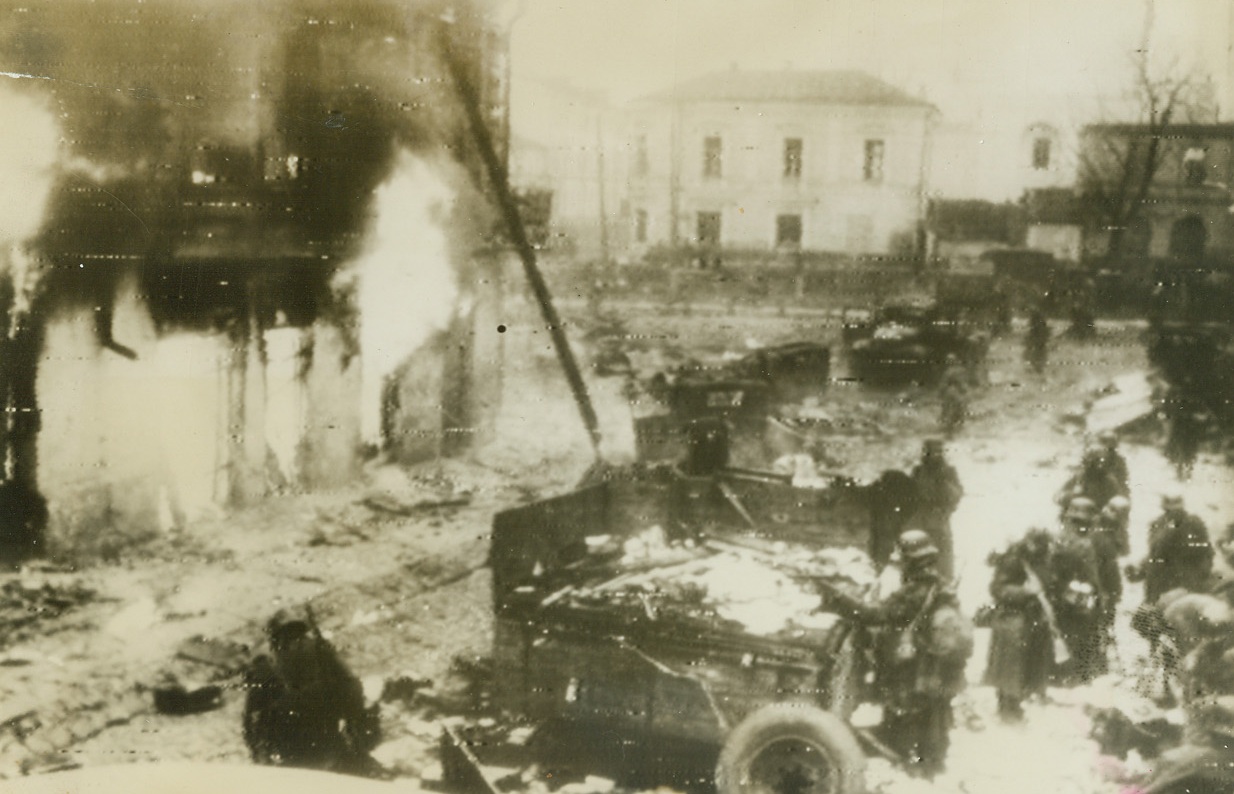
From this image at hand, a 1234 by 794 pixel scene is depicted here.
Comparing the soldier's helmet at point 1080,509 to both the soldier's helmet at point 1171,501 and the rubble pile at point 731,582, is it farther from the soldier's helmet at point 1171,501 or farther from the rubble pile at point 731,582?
the rubble pile at point 731,582

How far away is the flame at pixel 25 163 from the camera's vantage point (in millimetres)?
2508

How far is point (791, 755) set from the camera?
2.53m

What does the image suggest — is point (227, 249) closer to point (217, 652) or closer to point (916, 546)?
point (217, 652)

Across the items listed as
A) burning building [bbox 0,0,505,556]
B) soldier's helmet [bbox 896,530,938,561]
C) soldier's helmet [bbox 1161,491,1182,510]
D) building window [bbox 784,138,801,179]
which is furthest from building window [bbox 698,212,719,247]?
soldier's helmet [bbox 1161,491,1182,510]

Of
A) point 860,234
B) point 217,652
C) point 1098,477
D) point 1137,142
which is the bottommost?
point 217,652

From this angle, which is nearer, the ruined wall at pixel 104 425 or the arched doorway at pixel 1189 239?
the arched doorway at pixel 1189 239

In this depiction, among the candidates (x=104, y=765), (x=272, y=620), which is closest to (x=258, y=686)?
(x=272, y=620)

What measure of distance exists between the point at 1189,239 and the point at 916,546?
1.05m

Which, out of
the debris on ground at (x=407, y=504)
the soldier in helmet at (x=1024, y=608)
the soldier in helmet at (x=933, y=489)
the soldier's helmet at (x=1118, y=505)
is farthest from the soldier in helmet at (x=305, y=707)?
the soldier's helmet at (x=1118, y=505)

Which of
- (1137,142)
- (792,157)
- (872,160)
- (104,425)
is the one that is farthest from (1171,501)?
(104,425)

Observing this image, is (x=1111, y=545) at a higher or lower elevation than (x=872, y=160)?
lower

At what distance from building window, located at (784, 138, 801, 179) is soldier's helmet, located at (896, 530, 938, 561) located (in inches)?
38.4

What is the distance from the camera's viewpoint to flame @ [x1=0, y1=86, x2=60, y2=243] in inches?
98.7

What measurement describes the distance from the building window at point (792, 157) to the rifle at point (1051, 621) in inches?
46.7
